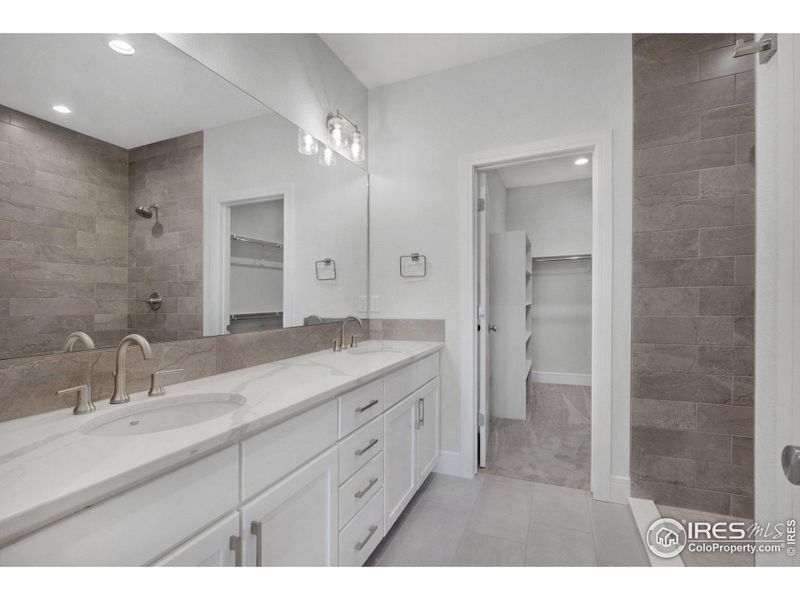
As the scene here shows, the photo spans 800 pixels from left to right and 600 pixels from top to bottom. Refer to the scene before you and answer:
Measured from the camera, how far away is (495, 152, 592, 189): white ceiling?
3812mm

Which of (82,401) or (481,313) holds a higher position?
(481,313)

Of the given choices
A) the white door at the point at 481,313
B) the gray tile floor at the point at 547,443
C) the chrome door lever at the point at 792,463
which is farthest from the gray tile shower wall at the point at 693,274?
the chrome door lever at the point at 792,463

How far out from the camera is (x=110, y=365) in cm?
110

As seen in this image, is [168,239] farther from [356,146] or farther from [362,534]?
→ [356,146]

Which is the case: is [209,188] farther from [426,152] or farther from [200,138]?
[426,152]

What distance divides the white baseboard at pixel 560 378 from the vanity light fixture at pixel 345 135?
3452 mm

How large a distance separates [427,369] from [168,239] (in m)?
1.40

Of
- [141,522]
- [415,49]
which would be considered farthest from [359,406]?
[415,49]

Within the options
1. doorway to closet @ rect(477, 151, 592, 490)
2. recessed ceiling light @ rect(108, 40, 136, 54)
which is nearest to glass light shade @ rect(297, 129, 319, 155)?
recessed ceiling light @ rect(108, 40, 136, 54)

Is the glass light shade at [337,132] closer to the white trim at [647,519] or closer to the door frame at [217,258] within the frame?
the door frame at [217,258]

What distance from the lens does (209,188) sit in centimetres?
143

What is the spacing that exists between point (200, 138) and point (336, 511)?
144cm

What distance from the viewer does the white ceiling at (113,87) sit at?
94 cm

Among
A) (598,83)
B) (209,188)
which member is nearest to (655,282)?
(598,83)
